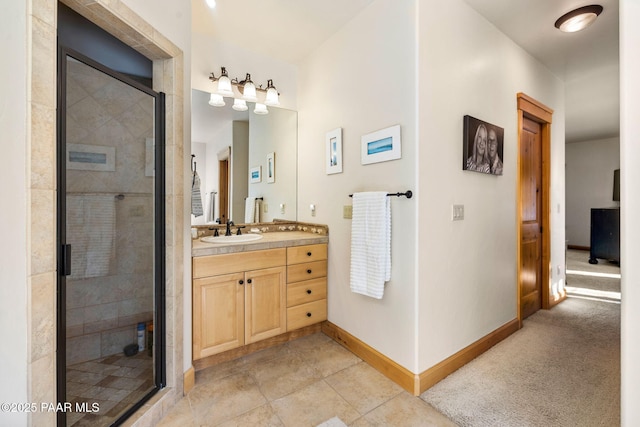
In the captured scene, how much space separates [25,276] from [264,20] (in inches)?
88.9

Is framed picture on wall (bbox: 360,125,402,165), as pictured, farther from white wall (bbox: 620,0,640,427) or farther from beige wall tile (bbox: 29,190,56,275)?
beige wall tile (bbox: 29,190,56,275)

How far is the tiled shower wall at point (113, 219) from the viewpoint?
1.34m

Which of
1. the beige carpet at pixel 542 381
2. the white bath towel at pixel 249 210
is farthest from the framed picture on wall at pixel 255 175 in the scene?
the beige carpet at pixel 542 381

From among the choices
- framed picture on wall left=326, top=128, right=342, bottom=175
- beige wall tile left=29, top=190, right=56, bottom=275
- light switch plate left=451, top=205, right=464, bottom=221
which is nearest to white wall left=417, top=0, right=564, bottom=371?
light switch plate left=451, top=205, right=464, bottom=221

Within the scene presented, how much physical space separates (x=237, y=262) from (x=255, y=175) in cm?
104

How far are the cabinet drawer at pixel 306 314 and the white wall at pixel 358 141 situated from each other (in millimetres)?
88

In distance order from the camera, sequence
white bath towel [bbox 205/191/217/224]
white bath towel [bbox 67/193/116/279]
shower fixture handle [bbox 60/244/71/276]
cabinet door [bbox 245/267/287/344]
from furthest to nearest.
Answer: white bath towel [bbox 205/191/217/224], cabinet door [bbox 245/267/287/344], white bath towel [bbox 67/193/116/279], shower fixture handle [bbox 60/244/71/276]

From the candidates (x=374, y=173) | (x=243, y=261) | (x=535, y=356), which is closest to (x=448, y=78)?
(x=374, y=173)

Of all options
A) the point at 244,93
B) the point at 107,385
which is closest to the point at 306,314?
the point at 107,385

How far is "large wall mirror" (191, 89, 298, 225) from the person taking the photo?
2.39m

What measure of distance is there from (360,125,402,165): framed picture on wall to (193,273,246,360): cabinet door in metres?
1.32

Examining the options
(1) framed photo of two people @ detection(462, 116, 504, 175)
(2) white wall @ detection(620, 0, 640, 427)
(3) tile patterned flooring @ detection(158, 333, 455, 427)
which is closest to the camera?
(2) white wall @ detection(620, 0, 640, 427)

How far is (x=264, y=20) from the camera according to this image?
7.23 feet

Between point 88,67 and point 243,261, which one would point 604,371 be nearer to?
point 243,261
